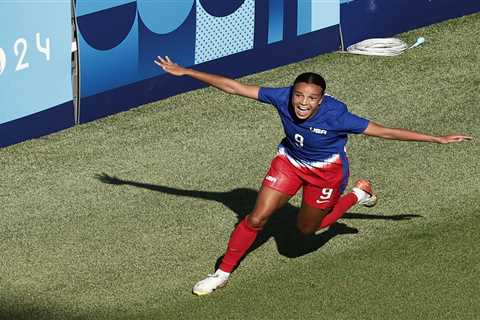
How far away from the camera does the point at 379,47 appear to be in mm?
19969

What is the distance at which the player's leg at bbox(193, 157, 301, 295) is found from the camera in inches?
502

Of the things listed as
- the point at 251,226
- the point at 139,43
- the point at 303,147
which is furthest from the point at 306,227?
the point at 139,43

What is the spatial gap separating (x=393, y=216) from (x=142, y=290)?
10.7 feet

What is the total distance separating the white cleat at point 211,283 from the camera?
41.7ft

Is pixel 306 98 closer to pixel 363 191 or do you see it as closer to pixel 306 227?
pixel 306 227

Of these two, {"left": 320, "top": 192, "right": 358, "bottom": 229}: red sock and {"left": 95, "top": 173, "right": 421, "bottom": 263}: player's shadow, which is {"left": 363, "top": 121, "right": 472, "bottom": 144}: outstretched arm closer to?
{"left": 320, "top": 192, "right": 358, "bottom": 229}: red sock

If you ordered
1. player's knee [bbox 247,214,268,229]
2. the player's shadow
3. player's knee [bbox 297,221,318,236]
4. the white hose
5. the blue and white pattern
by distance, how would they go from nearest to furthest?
player's knee [bbox 247,214,268,229] < player's knee [bbox 297,221,318,236] < the player's shadow < the blue and white pattern < the white hose

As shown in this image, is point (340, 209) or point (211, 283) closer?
point (211, 283)

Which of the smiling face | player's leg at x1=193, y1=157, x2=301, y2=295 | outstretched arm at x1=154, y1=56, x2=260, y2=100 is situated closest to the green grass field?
player's leg at x1=193, y1=157, x2=301, y2=295

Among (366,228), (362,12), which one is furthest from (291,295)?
(362,12)

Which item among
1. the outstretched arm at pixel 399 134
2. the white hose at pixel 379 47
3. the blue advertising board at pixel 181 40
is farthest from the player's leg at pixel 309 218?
the white hose at pixel 379 47

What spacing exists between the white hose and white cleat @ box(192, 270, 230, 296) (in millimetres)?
7882

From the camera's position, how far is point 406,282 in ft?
41.9

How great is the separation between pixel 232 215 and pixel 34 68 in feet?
12.0
